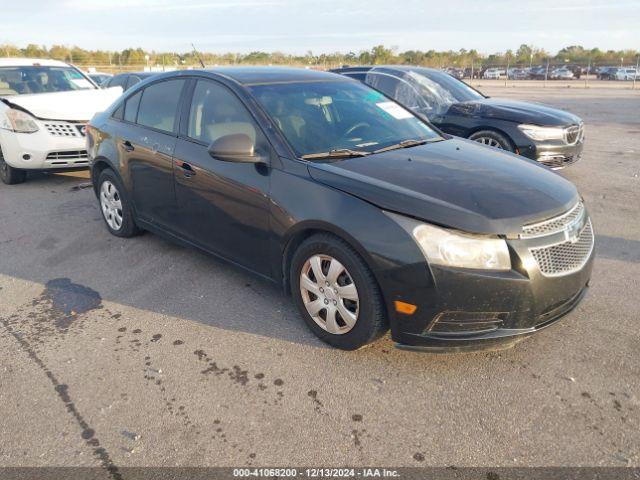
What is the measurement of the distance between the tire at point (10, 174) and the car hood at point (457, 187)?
6134mm

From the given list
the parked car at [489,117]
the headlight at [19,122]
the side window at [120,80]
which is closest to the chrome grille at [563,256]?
the parked car at [489,117]

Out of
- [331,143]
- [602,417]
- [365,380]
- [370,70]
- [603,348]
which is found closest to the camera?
[602,417]

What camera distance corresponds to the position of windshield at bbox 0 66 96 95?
799 cm

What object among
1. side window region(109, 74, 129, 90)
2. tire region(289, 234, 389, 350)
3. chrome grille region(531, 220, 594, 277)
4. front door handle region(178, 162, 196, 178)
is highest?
side window region(109, 74, 129, 90)

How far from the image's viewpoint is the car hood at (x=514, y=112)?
267 inches

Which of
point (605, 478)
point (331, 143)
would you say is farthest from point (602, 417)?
point (331, 143)

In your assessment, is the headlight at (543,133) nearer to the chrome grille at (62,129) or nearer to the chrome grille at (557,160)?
the chrome grille at (557,160)

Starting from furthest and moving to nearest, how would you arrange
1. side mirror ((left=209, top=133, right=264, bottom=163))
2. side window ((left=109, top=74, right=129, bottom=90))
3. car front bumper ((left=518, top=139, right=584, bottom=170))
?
1. side window ((left=109, top=74, right=129, bottom=90))
2. car front bumper ((left=518, top=139, right=584, bottom=170))
3. side mirror ((left=209, top=133, right=264, bottom=163))

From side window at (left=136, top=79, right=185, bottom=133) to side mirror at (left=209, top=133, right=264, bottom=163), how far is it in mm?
1044

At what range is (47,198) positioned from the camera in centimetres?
677

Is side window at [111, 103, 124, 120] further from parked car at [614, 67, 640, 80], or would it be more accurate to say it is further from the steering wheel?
parked car at [614, 67, 640, 80]

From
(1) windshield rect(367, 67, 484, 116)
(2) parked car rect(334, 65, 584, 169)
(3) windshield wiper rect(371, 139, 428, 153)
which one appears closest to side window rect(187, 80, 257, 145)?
(3) windshield wiper rect(371, 139, 428, 153)

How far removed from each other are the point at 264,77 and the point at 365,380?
7.89 feet

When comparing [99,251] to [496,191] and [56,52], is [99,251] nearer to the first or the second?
[496,191]
